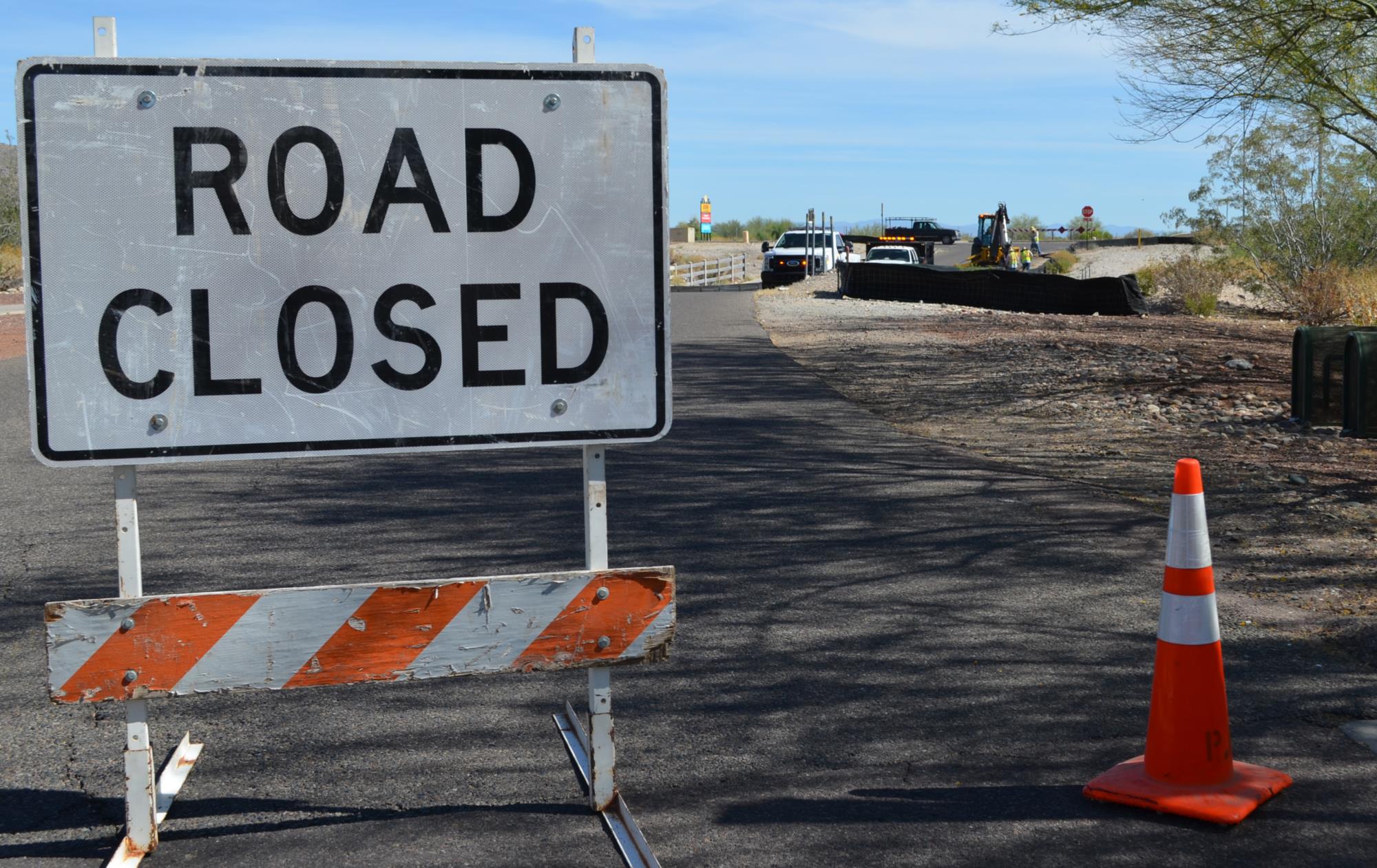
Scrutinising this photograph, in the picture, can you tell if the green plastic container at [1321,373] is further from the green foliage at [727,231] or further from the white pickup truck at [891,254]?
the green foliage at [727,231]

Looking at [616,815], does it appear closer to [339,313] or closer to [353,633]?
[353,633]

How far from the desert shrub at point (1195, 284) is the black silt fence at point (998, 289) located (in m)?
1.23

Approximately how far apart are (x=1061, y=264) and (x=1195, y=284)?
23523 millimetres

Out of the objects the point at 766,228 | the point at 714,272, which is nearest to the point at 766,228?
the point at 766,228

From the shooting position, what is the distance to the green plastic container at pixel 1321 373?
11.2 meters

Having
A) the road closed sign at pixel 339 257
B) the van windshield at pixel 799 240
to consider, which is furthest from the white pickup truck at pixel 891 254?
the road closed sign at pixel 339 257

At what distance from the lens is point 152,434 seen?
129 inches

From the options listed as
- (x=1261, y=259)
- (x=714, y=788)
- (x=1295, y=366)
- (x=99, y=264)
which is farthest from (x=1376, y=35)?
(x=1261, y=259)

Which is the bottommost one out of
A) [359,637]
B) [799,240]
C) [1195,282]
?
[359,637]

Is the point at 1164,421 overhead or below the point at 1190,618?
below

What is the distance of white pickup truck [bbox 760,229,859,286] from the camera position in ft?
139

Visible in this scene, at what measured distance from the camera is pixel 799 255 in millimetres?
42844

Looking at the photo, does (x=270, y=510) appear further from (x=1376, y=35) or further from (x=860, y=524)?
(x=1376, y=35)

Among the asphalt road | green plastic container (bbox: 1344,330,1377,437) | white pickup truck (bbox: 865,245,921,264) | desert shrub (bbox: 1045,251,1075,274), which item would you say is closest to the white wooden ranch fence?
white pickup truck (bbox: 865,245,921,264)
